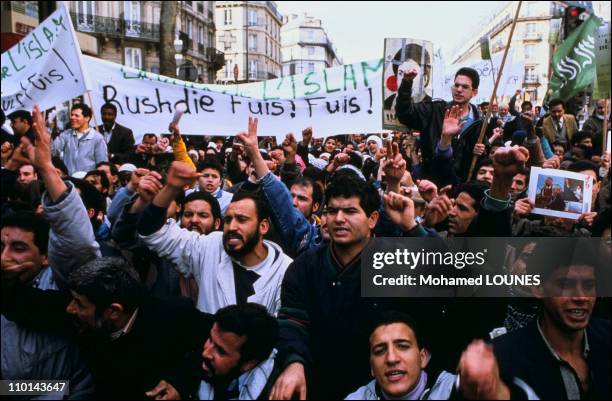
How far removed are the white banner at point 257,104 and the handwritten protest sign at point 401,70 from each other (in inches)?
39.9

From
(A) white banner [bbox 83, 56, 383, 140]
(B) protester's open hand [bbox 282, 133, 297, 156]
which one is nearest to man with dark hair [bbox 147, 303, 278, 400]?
(B) protester's open hand [bbox 282, 133, 297, 156]

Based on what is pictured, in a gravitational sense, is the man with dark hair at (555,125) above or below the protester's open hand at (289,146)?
above

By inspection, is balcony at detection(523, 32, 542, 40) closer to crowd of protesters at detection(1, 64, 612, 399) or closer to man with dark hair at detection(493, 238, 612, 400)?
crowd of protesters at detection(1, 64, 612, 399)

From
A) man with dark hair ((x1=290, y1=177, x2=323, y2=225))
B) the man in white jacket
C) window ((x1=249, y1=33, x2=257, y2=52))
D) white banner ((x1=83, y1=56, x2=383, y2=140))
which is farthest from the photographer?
window ((x1=249, y1=33, x2=257, y2=52))

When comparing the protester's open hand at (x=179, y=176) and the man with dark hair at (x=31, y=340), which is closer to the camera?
the man with dark hair at (x=31, y=340)

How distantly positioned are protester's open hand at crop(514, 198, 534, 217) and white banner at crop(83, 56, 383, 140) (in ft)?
8.26

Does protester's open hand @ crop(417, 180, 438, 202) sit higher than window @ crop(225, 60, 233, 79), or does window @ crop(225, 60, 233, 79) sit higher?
window @ crop(225, 60, 233, 79)

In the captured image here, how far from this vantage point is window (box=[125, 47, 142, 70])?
44125 mm

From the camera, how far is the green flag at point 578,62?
768 centimetres

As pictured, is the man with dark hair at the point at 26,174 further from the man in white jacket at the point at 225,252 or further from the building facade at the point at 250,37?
the building facade at the point at 250,37

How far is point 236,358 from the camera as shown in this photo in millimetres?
2684

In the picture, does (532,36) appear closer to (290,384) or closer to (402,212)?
(402,212)

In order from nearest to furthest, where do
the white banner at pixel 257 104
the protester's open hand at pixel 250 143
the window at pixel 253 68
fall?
the protester's open hand at pixel 250 143 → the white banner at pixel 257 104 → the window at pixel 253 68

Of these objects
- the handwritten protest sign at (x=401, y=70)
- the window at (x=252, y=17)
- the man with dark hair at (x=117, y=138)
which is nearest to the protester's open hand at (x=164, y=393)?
the handwritten protest sign at (x=401, y=70)
